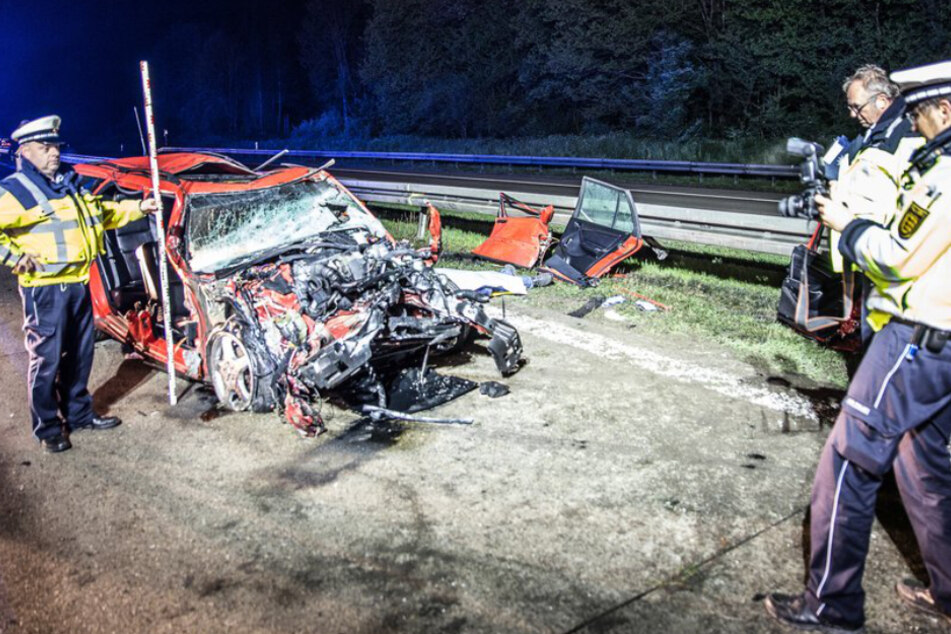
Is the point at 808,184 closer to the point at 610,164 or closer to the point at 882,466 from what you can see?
the point at 882,466

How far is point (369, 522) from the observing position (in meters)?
3.72

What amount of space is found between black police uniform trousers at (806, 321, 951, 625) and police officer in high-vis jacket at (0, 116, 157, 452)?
452cm

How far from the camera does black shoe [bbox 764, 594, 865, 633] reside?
9.34 feet

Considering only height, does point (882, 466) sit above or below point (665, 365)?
above

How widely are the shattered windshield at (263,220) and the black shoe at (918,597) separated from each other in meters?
4.35

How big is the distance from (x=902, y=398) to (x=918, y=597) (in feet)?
3.28

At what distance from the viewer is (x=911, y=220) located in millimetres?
2525

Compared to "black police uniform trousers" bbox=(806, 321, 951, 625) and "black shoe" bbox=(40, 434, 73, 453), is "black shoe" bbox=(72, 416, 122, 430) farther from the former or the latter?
"black police uniform trousers" bbox=(806, 321, 951, 625)

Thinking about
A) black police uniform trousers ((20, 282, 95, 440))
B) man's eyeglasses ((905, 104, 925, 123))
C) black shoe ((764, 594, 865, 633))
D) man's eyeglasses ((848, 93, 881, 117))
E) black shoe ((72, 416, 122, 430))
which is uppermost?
man's eyeglasses ((848, 93, 881, 117))

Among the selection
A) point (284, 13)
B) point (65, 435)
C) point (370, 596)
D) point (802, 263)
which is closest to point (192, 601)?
point (370, 596)

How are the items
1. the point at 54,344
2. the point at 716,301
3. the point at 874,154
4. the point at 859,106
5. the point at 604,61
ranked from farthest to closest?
the point at 604,61 < the point at 716,301 < the point at 859,106 < the point at 54,344 < the point at 874,154

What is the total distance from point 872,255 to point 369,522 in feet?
8.77

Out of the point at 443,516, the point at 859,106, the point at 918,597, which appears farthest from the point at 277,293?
the point at 859,106

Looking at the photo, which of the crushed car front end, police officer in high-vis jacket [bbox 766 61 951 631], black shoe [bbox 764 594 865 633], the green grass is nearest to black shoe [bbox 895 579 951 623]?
police officer in high-vis jacket [bbox 766 61 951 631]
